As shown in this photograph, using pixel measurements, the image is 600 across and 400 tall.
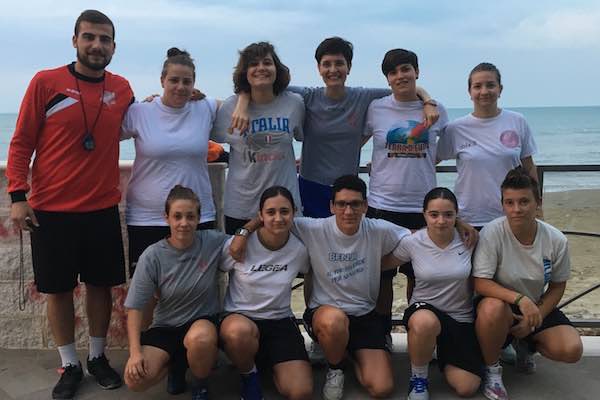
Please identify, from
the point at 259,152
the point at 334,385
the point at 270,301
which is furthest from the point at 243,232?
the point at 334,385

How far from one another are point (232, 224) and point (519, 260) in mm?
1633

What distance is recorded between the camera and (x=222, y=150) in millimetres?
3764

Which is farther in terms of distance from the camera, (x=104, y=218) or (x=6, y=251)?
(x=6, y=251)

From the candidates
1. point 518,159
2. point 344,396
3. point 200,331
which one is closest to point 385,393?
point 344,396

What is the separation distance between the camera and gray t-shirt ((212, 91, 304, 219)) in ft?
11.1

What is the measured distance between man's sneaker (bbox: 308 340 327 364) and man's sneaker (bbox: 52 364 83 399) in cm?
131

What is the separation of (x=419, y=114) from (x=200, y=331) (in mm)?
1755

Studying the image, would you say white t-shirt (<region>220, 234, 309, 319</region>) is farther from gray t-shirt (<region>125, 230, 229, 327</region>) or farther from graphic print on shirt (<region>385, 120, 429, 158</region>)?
graphic print on shirt (<region>385, 120, 429, 158</region>)

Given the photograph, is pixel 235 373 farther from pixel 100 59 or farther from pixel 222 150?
pixel 100 59

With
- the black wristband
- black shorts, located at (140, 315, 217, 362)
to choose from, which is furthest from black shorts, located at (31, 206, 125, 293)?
black shorts, located at (140, 315, 217, 362)

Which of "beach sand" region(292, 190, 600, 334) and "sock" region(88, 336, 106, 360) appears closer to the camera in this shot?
"sock" region(88, 336, 106, 360)

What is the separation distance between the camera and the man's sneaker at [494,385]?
3010mm

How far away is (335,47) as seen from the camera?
136 inches

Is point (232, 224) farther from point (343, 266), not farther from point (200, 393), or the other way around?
point (200, 393)
